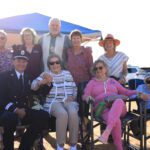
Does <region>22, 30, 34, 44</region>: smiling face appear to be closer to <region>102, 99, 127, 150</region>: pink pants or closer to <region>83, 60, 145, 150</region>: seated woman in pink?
<region>83, 60, 145, 150</region>: seated woman in pink

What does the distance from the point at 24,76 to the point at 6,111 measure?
608 millimetres

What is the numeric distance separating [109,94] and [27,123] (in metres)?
1.28

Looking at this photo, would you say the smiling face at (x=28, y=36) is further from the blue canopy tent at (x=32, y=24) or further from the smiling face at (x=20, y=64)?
the blue canopy tent at (x=32, y=24)

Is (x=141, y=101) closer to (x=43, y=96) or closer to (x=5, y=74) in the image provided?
(x=43, y=96)

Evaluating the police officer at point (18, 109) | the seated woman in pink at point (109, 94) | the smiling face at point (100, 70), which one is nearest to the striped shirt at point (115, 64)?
the seated woman in pink at point (109, 94)

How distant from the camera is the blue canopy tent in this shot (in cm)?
941

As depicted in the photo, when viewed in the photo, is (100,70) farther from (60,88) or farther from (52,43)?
(52,43)

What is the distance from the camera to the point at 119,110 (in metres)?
5.50

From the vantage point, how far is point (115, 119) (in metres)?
5.41

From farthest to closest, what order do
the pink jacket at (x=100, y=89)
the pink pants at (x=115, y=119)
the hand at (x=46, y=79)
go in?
1. the pink jacket at (x=100, y=89)
2. the hand at (x=46, y=79)
3. the pink pants at (x=115, y=119)

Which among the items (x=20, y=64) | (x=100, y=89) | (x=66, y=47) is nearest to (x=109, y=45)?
(x=66, y=47)

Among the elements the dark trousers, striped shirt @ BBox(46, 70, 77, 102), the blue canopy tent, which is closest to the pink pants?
striped shirt @ BBox(46, 70, 77, 102)

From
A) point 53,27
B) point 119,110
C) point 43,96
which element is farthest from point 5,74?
point 119,110

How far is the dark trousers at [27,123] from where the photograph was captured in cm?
504
